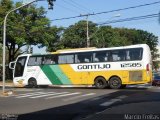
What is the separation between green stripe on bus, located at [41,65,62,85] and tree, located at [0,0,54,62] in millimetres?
16230

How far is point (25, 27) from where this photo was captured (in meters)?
51.4

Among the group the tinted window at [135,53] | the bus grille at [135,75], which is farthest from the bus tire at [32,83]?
the tinted window at [135,53]

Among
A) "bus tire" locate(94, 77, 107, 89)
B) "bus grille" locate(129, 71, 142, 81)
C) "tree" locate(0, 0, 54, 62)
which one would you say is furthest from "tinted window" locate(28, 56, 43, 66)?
"tree" locate(0, 0, 54, 62)

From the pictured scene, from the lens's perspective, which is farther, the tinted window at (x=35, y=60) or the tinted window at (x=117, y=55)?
the tinted window at (x=35, y=60)

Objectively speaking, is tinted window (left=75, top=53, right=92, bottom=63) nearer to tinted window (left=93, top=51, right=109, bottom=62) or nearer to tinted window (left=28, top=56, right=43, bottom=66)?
tinted window (left=93, top=51, right=109, bottom=62)

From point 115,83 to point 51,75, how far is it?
19.9 feet

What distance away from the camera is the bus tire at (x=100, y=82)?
1207 inches

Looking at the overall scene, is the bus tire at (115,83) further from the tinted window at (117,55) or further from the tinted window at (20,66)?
the tinted window at (20,66)

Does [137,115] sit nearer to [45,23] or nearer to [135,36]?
[45,23]

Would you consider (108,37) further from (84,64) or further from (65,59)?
(84,64)

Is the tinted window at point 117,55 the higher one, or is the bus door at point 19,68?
the tinted window at point 117,55

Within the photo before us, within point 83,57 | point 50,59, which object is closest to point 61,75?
point 50,59

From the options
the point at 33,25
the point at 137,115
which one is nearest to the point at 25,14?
the point at 33,25

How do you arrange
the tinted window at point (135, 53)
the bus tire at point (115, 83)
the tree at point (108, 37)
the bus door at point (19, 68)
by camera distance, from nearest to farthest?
the tinted window at point (135, 53), the bus tire at point (115, 83), the bus door at point (19, 68), the tree at point (108, 37)
